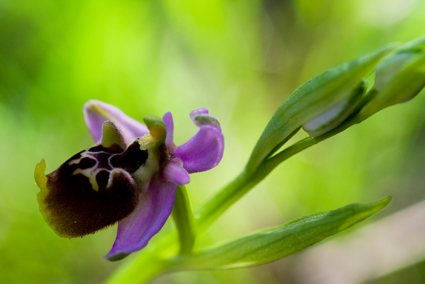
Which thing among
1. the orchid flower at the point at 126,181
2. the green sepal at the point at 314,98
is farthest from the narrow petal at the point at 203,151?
the green sepal at the point at 314,98

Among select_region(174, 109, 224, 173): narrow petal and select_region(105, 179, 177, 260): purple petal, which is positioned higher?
select_region(174, 109, 224, 173): narrow petal

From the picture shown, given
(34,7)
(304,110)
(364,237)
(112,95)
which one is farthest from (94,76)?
(364,237)

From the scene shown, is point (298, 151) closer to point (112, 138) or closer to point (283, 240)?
point (283, 240)

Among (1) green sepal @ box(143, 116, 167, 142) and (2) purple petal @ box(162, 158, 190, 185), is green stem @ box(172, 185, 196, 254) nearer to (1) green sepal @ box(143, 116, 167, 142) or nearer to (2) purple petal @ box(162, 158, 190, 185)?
(2) purple petal @ box(162, 158, 190, 185)

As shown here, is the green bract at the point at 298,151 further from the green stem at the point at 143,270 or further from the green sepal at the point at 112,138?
the green sepal at the point at 112,138

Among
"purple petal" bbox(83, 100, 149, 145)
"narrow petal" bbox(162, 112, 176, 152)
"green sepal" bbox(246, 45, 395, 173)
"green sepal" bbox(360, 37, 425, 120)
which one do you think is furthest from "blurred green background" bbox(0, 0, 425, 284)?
"green sepal" bbox(360, 37, 425, 120)
